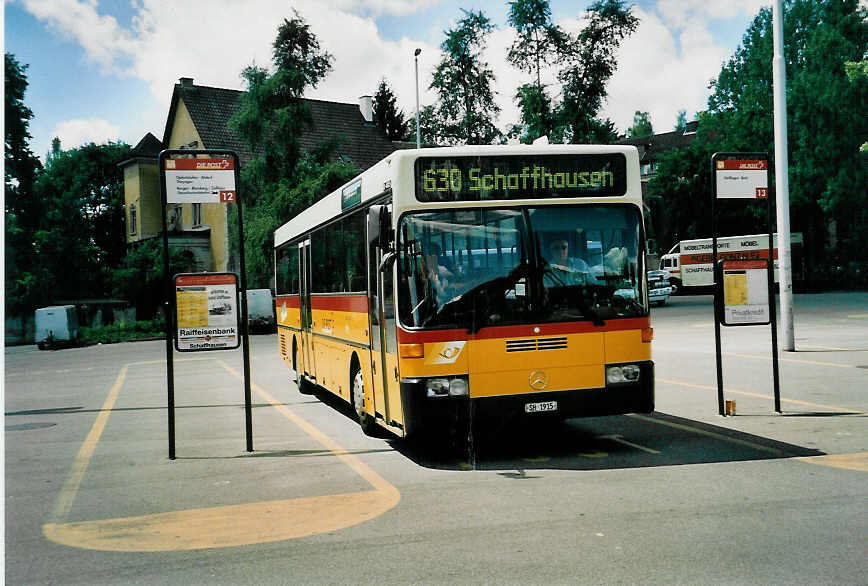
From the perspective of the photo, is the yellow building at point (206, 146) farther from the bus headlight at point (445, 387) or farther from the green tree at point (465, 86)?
the bus headlight at point (445, 387)

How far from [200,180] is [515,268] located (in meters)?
3.58

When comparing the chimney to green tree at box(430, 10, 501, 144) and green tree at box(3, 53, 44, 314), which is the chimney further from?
green tree at box(3, 53, 44, 314)

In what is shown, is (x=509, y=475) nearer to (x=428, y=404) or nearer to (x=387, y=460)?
(x=428, y=404)

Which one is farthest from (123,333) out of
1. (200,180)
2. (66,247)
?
(200,180)

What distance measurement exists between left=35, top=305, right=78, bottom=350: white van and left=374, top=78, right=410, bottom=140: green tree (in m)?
39.7

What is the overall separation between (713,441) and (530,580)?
4815mm

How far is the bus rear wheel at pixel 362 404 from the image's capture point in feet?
34.8

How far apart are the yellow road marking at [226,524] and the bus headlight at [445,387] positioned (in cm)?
94

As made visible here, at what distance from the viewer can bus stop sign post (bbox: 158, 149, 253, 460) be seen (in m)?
9.52

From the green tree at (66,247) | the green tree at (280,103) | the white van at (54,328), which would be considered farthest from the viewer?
the green tree at (66,247)

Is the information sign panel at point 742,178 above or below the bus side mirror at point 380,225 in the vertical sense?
above

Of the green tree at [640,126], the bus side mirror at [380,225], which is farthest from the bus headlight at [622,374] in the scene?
the green tree at [640,126]

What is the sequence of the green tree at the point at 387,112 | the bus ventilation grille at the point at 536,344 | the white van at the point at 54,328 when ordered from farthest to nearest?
the green tree at the point at 387,112, the white van at the point at 54,328, the bus ventilation grille at the point at 536,344

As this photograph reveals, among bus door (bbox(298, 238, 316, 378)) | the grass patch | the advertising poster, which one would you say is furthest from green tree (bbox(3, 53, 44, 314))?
the advertising poster
